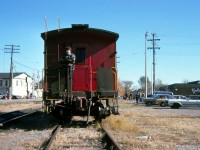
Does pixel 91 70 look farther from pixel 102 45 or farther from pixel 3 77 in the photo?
pixel 3 77

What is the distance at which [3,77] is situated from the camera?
123 m

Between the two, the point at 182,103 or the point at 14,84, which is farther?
the point at 14,84

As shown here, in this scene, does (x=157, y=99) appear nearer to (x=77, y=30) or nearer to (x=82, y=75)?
(x=77, y=30)

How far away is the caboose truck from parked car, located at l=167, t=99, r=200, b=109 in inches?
933

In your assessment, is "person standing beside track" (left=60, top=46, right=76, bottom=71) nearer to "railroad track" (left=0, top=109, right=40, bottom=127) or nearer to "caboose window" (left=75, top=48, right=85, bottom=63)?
"caboose window" (left=75, top=48, right=85, bottom=63)

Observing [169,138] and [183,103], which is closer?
[169,138]

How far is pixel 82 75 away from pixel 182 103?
2549 centimetres

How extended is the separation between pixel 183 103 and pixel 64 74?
1034 inches

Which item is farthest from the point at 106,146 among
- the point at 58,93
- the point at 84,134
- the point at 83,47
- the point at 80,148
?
the point at 83,47

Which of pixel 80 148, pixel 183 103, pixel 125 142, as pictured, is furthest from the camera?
pixel 183 103

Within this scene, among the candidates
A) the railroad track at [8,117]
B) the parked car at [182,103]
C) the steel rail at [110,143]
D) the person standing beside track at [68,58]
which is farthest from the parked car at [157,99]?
the steel rail at [110,143]

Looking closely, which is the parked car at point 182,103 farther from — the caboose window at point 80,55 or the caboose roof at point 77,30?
the caboose window at point 80,55

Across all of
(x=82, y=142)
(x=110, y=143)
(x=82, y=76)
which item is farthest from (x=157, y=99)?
(x=110, y=143)

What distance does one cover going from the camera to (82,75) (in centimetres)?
1470
